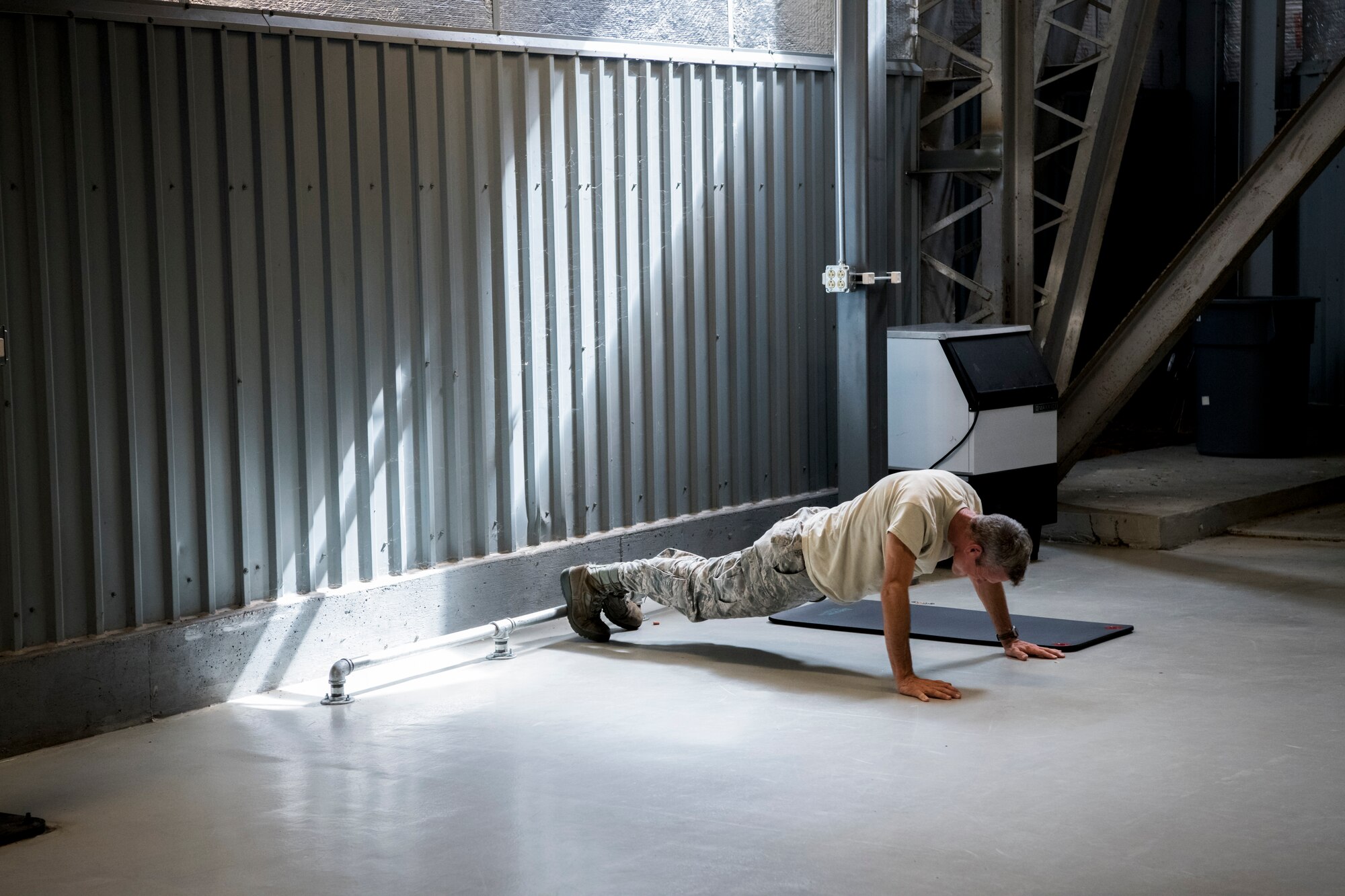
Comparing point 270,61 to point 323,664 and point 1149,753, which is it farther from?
point 1149,753

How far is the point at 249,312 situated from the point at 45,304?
99 centimetres

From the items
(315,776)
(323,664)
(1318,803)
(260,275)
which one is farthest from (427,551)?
(1318,803)

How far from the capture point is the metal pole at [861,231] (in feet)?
30.7

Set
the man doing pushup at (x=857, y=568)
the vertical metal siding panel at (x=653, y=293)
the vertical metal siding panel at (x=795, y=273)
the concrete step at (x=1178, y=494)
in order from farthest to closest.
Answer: the concrete step at (x=1178, y=494)
the vertical metal siding panel at (x=795, y=273)
the vertical metal siding panel at (x=653, y=293)
the man doing pushup at (x=857, y=568)

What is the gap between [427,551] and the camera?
26.7 feet

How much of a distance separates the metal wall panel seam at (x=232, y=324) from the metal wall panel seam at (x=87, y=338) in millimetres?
654

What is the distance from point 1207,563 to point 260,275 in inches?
238

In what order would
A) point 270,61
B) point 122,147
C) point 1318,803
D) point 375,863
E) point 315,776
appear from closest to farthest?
point 375,863 → point 1318,803 → point 315,776 → point 122,147 → point 270,61

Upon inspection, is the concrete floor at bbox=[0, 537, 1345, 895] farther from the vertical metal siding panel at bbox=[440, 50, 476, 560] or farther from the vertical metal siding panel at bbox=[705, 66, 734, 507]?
the vertical metal siding panel at bbox=[705, 66, 734, 507]

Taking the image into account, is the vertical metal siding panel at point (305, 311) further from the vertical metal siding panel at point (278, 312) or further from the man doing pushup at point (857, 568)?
the man doing pushup at point (857, 568)

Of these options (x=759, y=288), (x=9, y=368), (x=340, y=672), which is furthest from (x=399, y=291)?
(x=759, y=288)

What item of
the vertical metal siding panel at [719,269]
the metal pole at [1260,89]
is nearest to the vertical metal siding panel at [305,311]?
the vertical metal siding panel at [719,269]

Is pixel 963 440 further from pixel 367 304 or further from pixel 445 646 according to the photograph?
pixel 367 304

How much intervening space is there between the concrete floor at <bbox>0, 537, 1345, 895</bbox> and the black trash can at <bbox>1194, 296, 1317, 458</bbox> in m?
5.24
